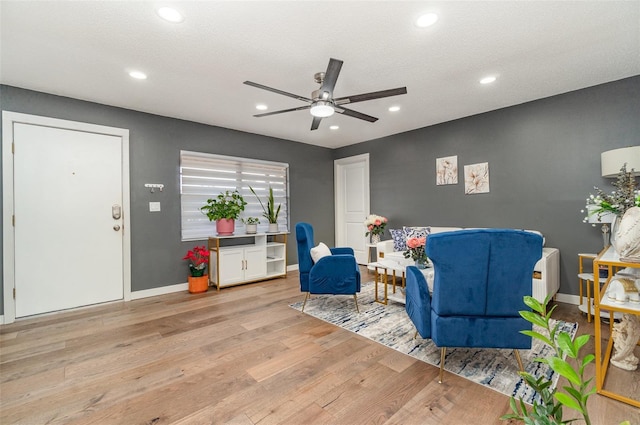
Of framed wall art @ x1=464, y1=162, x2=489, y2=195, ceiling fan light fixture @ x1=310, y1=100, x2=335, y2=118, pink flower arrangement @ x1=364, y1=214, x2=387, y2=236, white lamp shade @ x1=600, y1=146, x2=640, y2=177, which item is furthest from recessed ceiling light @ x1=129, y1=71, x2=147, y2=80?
white lamp shade @ x1=600, y1=146, x2=640, y2=177

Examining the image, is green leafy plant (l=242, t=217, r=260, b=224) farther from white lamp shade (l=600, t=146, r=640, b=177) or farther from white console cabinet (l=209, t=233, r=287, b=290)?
white lamp shade (l=600, t=146, r=640, b=177)

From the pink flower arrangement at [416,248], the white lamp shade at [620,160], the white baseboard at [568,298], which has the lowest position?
the white baseboard at [568,298]

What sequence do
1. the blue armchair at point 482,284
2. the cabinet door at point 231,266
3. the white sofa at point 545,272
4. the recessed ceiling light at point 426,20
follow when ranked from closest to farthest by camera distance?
the blue armchair at point 482,284 < the recessed ceiling light at point 426,20 < the white sofa at point 545,272 < the cabinet door at point 231,266

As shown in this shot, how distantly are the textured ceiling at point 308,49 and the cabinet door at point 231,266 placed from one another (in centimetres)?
211

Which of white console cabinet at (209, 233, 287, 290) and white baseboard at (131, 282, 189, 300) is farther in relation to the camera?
white console cabinet at (209, 233, 287, 290)

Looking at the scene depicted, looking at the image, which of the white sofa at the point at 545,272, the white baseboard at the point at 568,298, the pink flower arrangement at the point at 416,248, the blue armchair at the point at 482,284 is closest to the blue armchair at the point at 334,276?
the pink flower arrangement at the point at 416,248

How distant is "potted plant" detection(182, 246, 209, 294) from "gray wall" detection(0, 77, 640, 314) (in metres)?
0.18

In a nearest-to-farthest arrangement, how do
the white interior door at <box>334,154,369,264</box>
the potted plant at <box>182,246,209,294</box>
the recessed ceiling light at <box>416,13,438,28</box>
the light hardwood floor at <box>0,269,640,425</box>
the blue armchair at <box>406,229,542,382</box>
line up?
the light hardwood floor at <box>0,269,640,425</box>
the blue armchair at <box>406,229,542,382</box>
the recessed ceiling light at <box>416,13,438,28</box>
the potted plant at <box>182,246,209,294</box>
the white interior door at <box>334,154,369,264</box>

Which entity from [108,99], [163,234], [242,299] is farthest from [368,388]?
[108,99]

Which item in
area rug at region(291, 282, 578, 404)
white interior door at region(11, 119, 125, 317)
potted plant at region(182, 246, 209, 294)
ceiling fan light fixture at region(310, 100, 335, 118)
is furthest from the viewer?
potted plant at region(182, 246, 209, 294)

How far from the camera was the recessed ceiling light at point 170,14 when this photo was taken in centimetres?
203

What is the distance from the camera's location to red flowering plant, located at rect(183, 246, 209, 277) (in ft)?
13.8

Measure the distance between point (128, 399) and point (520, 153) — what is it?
479cm

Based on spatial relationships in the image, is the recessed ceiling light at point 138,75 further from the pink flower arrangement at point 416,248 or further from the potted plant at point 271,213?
the pink flower arrangement at point 416,248
